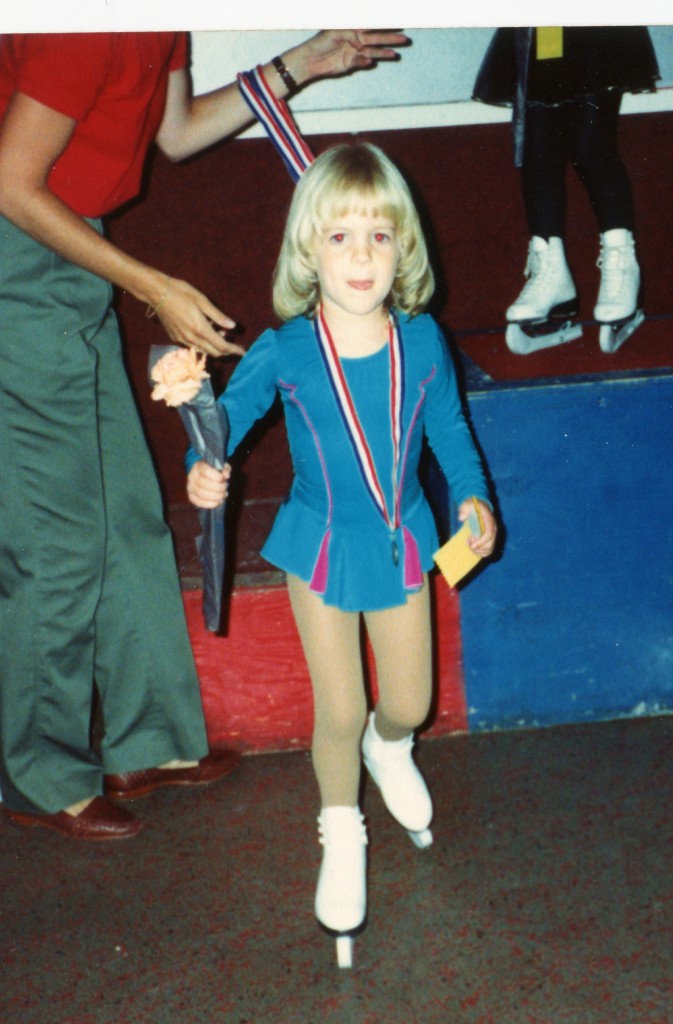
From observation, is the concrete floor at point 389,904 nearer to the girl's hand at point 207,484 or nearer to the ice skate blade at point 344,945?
the ice skate blade at point 344,945

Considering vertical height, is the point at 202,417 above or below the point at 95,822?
above

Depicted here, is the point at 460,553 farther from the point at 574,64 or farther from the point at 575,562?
the point at 574,64

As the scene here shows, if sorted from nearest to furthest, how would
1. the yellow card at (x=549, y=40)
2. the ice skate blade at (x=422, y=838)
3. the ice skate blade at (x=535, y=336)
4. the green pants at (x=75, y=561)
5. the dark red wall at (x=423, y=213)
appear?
the green pants at (x=75, y=561)
the ice skate blade at (x=422, y=838)
the yellow card at (x=549, y=40)
the ice skate blade at (x=535, y=336)
the dark red wall at (x=423, y=213)

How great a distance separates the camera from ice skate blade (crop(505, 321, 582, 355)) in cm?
231

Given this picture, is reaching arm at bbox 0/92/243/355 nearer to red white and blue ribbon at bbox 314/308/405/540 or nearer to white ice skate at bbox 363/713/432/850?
red white and blue ribbon at bbox 314/308/405/540

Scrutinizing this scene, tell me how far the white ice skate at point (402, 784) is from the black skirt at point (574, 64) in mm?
1294

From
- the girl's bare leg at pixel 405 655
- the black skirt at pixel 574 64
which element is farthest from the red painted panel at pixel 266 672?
the black skirt at pixel 574 64

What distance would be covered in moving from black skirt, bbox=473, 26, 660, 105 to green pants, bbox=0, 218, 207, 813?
1.01 m

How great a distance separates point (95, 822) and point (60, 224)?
1009 mm

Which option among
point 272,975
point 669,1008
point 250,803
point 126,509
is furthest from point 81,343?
point 669,1008

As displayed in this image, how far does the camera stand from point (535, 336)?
233cm

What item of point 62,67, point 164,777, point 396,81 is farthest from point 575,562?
point 62,67

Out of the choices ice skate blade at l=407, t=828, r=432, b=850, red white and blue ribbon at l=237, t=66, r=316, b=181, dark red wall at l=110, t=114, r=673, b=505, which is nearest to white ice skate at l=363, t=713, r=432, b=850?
ice skate blade at l=407, t=828, r=432, b=850

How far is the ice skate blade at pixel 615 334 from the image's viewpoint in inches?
88.7
